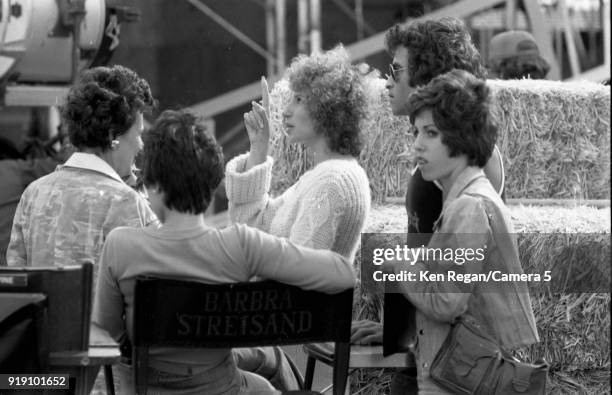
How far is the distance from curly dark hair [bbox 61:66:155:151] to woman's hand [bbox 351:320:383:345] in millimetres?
872

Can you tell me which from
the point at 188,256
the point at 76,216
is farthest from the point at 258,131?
the point at 188,256

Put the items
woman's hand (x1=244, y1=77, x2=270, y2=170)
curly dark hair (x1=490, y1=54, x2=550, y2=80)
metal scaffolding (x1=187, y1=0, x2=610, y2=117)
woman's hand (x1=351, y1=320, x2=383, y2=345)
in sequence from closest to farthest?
woman's hand (x1=351, y1=320, x2=383, y2=345), woman's hand (x1=244, y1=77, x2=270, y2=170), curly dark hair (x1=490, y1=54, x2=550, y2=80), metal scaffolding (x1=187, y1=0, x2=610, y2=117)

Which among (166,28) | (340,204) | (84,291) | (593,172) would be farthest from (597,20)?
(84,291)

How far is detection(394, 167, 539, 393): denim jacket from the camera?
2.89m

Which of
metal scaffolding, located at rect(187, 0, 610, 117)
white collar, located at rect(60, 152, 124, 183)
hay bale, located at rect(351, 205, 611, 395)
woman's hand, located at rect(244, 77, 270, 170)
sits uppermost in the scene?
metal scaffolding, located at rect(187, 0, 610, 117)

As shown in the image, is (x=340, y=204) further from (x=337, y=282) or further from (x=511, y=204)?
(x=511, y=204)

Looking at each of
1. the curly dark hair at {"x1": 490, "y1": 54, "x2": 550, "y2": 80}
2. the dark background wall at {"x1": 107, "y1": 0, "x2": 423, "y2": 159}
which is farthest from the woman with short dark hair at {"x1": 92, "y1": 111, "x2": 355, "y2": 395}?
the dark background wall at {"x1": 107, "y1": 0, "x2": 423, "y2": 159}

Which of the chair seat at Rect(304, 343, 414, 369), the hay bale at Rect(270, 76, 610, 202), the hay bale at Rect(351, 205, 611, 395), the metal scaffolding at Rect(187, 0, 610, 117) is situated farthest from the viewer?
the metal scaffolding at Rect(187, 0, 610, 117)

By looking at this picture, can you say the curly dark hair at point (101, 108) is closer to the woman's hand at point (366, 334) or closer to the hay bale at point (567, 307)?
the woman's hand at point (366, 334)

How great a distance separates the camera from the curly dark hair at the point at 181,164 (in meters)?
2.86

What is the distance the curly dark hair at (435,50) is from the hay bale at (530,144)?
2.96ft

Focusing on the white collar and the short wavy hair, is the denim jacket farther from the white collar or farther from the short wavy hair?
the white collar

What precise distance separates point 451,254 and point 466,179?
8.9 inches

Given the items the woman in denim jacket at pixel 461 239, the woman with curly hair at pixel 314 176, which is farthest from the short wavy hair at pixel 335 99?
the woman in denim jacket at pixel 461 239
